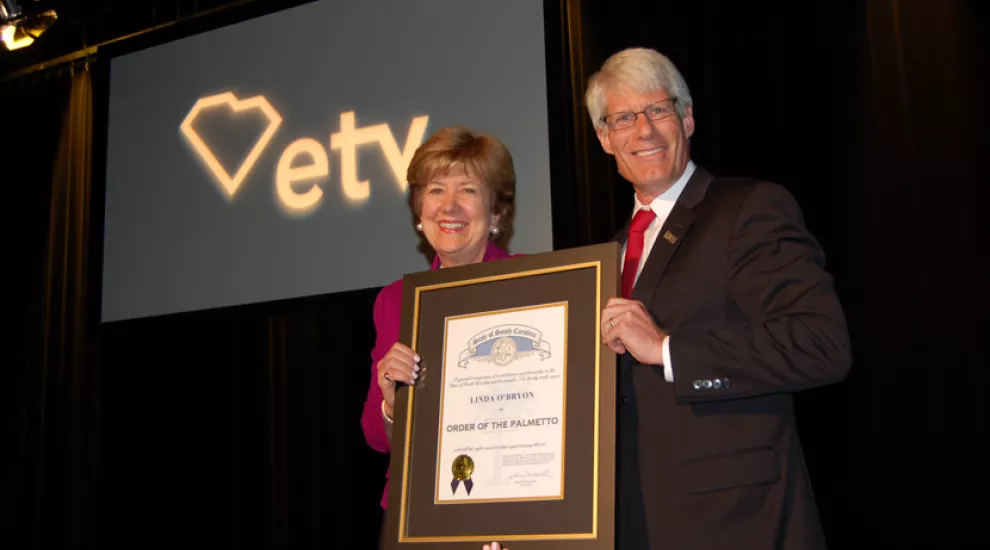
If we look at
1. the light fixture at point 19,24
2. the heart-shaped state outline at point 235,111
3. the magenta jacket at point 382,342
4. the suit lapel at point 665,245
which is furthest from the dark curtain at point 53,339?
the suit lapel at point 665,245

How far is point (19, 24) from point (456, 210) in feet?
8.43

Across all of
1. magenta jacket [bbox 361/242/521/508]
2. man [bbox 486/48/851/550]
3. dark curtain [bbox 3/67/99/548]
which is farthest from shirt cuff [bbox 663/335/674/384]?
dark curtain [bbox 3/67/99/548]

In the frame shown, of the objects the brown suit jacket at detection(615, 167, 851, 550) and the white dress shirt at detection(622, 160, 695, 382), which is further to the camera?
the white dress shirt at detection(622, 160, 695, 382)

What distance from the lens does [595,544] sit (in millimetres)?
1895

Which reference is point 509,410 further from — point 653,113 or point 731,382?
point 653,113

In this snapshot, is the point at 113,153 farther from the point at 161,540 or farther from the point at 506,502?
the point at 506,502

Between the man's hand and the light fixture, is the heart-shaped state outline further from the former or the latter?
the man's hand

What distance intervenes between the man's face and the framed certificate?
246 mm

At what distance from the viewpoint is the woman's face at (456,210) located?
2.67 meters

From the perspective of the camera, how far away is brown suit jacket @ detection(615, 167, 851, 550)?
1.87m

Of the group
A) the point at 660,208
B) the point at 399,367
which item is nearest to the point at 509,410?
the point at 399,367

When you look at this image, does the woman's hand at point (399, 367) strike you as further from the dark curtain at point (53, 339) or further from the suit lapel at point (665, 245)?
the dark curtain at point (53, 339)

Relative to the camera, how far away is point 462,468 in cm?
213

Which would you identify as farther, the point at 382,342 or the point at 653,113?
the point at 382,342
